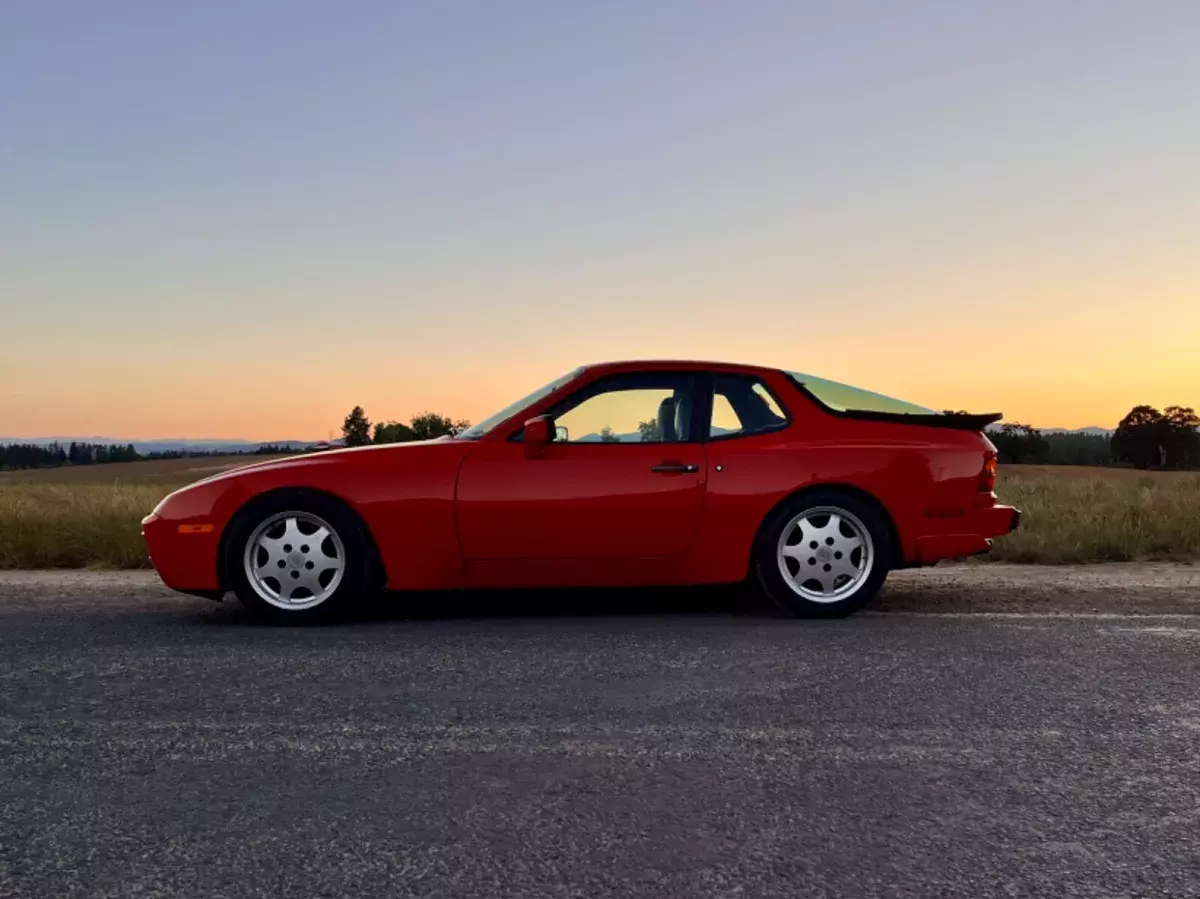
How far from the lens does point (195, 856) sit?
8.55 feet

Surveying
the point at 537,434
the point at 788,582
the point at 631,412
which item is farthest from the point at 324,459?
the point at 788,582

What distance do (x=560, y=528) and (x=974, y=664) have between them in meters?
2.22

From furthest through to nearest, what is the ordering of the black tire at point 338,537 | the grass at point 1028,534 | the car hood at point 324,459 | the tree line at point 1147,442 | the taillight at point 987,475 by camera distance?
the tree line at point 1147,442
the grass at point 1028,534
the taillight at point 987,475
the car hood at point 324,459
the black tire at point 338,537

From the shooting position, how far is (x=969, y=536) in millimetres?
6273

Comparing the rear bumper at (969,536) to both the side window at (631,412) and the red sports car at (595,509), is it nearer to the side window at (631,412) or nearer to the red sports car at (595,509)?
the red sports car at (595,509)

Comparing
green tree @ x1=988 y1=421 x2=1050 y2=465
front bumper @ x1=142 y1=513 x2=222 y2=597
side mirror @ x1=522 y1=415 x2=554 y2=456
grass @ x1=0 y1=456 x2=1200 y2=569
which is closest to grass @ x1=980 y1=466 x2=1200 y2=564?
grass @ x1=0 y1=456 x2=1200 y2=569

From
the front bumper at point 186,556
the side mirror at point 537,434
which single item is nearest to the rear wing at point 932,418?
the side mirror at point 537,434

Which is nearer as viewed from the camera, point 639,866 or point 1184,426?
point 639,866

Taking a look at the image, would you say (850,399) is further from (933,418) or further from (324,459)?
(324,459)

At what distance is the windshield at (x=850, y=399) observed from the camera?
6418mm

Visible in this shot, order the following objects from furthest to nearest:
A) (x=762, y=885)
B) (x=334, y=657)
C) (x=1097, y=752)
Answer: (x=334, y=657) < (x=1097, y=752) < (x=762, y=885)

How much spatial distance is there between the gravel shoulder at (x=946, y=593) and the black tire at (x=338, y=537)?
732 mm

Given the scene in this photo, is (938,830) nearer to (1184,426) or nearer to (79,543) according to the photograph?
(79,543)

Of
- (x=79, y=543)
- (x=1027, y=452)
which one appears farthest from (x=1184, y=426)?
(x=79, y=543)
